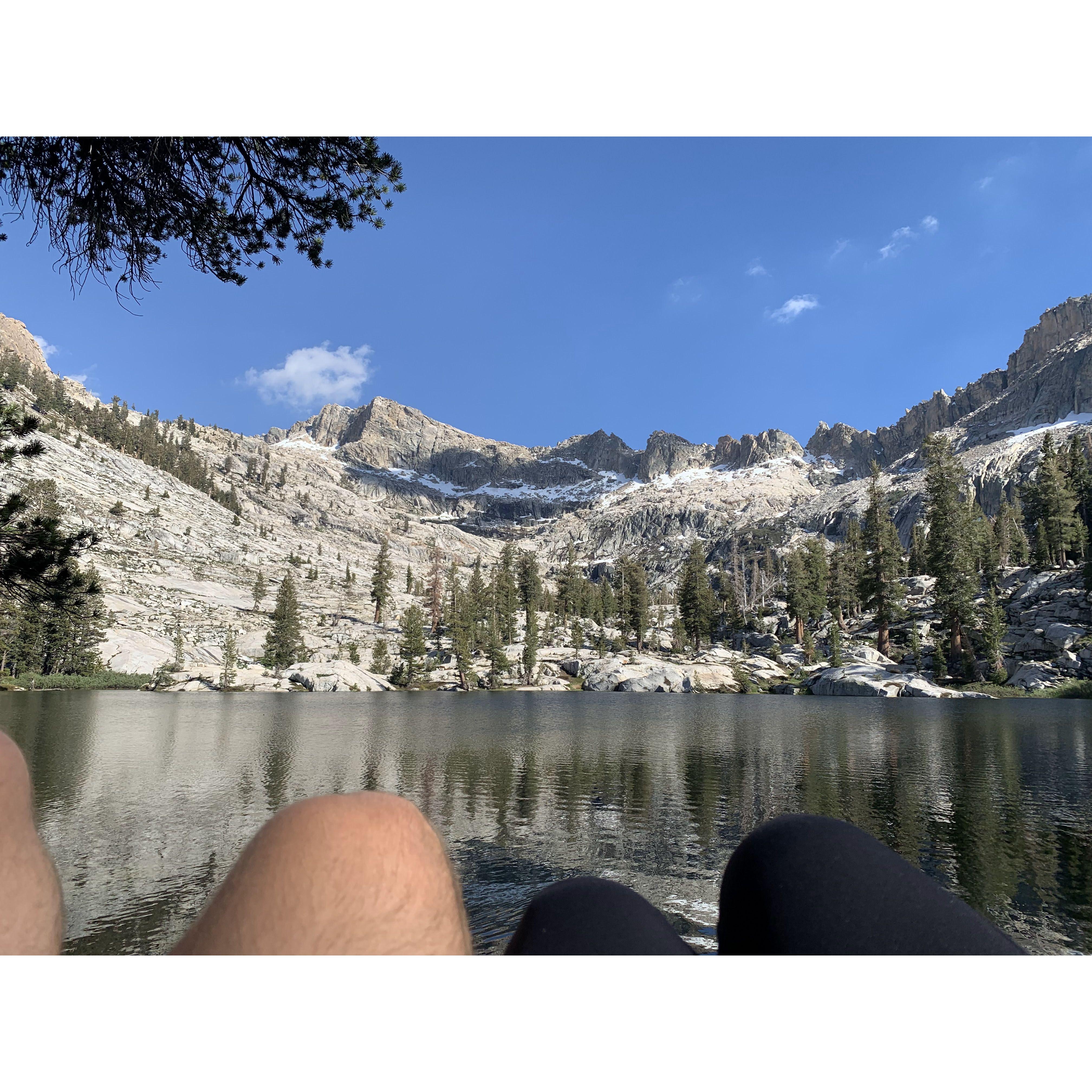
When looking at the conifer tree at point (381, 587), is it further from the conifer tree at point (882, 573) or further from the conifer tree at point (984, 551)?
the conifer tree at point (984, 551)

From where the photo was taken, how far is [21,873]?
33.5 inches

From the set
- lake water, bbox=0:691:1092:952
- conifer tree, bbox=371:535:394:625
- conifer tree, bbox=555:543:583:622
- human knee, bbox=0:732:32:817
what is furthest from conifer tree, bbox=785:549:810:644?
human knee, bbox=0:732:32:817

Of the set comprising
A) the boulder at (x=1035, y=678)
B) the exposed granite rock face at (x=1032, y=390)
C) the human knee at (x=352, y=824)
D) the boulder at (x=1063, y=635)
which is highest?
the exposed granite rock face at (x=1032, y=390)

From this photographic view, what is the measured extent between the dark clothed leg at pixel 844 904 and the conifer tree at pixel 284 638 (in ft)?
174

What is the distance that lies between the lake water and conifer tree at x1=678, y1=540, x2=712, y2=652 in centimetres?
3848

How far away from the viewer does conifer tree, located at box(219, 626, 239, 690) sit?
43.8m

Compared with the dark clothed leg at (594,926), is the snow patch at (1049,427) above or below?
above

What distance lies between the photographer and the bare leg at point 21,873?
83 centimetres

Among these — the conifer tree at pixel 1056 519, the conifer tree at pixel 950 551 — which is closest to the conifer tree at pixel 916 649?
the conifer tree at pixel 950 551

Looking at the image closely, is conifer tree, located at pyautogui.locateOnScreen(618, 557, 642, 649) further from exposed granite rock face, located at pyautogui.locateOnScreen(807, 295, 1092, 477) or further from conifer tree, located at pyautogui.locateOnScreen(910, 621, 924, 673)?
exposed granite rock face, located at pyautogui.locateOnScreen(807, 295, 1092, 477)

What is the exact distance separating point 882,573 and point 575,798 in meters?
46.2
